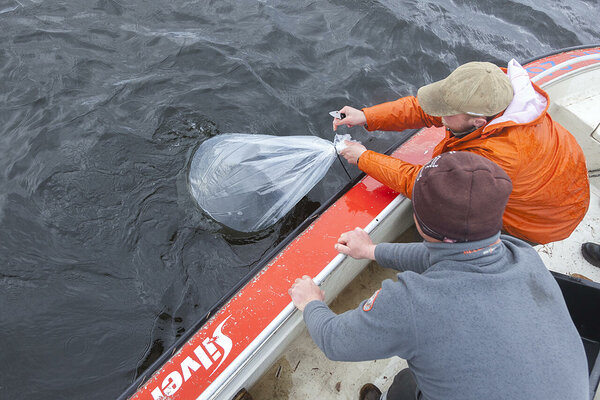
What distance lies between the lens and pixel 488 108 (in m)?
2.03

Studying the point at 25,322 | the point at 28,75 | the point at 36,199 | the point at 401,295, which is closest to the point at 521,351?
the point at 401,295

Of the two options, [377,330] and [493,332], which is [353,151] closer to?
[377,330]

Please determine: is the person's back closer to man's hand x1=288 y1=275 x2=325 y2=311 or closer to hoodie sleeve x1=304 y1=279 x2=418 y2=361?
hoodie sleeve x1=304 y1=279 x2=418 y2=361

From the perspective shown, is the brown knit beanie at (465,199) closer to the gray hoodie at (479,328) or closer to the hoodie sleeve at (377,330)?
the gray hoodie at (479,328)

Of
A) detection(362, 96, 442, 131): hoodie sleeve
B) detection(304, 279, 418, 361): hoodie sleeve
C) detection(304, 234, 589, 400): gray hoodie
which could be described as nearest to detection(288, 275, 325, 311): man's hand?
detection(304, 279, 418, 361): hoodie sleeve

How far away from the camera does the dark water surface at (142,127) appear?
2.75 m

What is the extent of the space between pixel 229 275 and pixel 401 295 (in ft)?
6.86

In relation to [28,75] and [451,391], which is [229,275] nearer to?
[451,391]

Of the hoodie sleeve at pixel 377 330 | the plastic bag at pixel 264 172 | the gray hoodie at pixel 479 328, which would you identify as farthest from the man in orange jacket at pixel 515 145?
the hoodie sleeve at pixel 377 330

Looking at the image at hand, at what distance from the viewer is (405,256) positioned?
183 cm

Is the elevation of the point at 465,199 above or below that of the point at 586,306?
above

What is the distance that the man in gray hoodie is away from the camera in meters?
1.11

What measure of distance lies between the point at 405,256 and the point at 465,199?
65 cm

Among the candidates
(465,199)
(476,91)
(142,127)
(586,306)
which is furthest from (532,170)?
(142,127)
